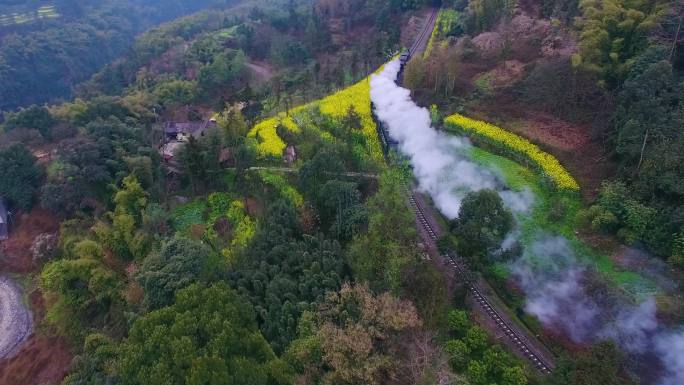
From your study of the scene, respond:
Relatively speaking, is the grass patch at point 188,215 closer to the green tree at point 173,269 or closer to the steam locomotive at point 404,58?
the green tree at point 173,269

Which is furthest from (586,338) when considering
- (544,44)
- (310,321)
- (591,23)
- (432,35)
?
(432,35)

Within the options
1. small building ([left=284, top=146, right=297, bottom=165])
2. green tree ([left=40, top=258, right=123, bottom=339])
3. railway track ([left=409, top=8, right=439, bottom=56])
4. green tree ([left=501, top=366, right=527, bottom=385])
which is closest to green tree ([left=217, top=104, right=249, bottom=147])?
small building ([left=284, top=146, right=297, bottom=165])

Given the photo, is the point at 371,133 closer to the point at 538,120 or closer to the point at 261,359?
the point at 538,120

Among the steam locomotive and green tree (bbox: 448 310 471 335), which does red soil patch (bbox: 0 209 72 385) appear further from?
the steam locomotive

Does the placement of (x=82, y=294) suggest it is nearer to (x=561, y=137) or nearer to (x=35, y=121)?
(x=35, y=121)

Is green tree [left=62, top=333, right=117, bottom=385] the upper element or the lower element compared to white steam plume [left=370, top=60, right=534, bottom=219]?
lower

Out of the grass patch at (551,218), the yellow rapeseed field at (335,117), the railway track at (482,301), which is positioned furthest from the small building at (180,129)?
the grass patch at (551,218)

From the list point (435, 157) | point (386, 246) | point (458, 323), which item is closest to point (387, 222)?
point (386, 246)
